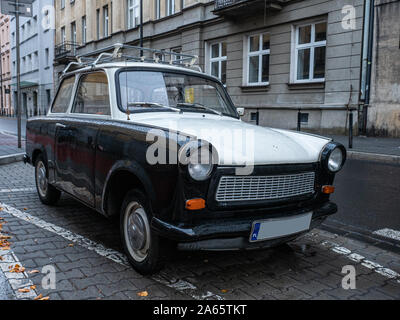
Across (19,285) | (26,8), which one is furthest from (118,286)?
(26,8)

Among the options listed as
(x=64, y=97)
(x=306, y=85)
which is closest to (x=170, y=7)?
Answer: (x=306, y=85)

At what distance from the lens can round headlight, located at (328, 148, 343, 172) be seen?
3406 mm

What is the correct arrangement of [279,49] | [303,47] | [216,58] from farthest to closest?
[216,58]
[279,49]
[303,47]

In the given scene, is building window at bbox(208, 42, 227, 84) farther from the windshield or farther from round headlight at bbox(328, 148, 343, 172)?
round headlight at bbox(328, 148, 343, 172)

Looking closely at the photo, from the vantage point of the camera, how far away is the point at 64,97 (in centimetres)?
497

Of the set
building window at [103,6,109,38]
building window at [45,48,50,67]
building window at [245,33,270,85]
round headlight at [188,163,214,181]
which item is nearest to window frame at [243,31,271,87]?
building window at [245,33,270,85]

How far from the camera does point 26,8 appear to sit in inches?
401

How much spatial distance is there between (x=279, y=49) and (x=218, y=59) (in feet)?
14.2

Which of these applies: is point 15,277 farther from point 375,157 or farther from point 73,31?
point 73,31

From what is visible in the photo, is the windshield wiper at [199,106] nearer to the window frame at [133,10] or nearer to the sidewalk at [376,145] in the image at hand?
the sidewalk at [376,145]

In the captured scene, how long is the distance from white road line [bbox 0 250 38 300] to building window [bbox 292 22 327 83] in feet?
45.7

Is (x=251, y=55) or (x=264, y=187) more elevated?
(x=251, y=55)

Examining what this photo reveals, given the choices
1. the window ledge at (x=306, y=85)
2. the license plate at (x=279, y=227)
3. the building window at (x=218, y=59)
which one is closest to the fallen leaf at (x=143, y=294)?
the license plate at (x=279, y=227)
